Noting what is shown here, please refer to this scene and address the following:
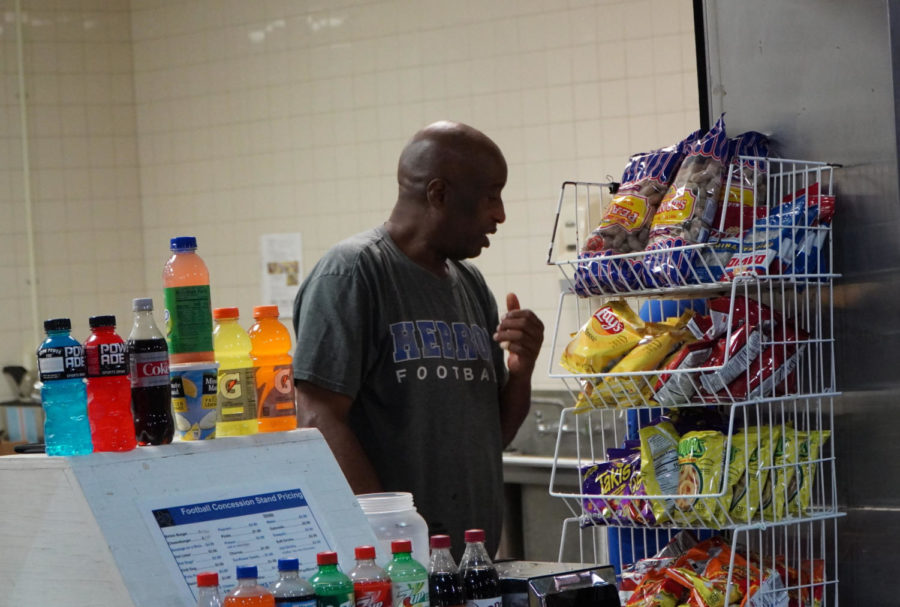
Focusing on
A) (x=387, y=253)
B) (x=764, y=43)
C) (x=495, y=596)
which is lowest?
(x=495, y=596)

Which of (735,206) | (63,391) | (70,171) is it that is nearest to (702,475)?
(735,206)

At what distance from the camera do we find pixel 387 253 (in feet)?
9.83

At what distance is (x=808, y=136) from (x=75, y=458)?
147cm

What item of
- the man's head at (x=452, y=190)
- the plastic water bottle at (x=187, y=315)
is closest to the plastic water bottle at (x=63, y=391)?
the plastic water bottle at (x=187, y=315)

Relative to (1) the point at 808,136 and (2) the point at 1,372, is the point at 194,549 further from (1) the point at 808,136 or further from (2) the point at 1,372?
(2) the point at 1,372

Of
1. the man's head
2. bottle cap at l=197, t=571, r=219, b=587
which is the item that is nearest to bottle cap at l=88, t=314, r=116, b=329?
bottle cap at l=197, t=571, r=219, b=587

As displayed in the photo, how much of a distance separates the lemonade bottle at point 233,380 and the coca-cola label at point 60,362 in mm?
295

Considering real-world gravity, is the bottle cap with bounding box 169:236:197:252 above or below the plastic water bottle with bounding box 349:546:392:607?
above

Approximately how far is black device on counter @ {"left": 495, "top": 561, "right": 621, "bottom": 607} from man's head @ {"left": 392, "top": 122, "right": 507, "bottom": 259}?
1.26 metres

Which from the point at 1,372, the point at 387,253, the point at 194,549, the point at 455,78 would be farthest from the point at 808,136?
the point at 1,372

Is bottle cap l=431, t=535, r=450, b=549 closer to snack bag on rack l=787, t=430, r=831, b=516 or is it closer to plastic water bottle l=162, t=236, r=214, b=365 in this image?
plastic water bottle l=162, t=236, r=214, b=365

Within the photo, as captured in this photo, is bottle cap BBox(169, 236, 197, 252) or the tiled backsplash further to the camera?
the tiled backsplash

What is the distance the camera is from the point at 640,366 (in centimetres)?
214

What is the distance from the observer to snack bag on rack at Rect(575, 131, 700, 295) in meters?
2.19
